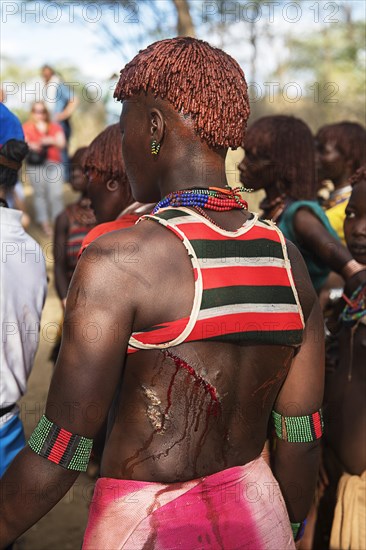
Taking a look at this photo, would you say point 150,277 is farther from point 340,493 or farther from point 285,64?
point 285,64

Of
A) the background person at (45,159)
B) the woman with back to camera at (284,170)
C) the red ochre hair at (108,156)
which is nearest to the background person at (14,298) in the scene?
the red ochre hair at (108,156)

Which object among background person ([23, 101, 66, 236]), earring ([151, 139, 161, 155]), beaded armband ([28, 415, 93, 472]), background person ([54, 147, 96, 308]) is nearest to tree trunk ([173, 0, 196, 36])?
background person ([23, 101, 66, 236])

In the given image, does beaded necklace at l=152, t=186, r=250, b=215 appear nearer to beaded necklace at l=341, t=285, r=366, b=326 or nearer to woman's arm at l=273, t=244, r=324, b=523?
woman's arm at l=273, t=244, r=324, b=523

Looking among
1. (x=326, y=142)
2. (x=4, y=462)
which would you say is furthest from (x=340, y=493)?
(x=326, y=142)

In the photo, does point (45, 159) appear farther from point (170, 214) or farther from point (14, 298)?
point (170, 214)

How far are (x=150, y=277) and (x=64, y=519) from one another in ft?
10.4

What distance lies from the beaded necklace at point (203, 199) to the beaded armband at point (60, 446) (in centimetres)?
58

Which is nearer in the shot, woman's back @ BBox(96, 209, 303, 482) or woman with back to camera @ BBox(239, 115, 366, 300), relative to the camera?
woman's back @ BBox(96, 209, 303, 482)

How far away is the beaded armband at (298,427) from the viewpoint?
191 centimetres

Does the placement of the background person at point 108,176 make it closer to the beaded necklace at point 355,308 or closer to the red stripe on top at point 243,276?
the beaded necklace at point 355,308

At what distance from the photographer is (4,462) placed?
2420 mm

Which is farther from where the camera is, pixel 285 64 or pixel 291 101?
pixel 285 64

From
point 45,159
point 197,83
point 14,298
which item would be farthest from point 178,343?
point 45,159

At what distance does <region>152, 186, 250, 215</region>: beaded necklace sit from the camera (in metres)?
1.65
